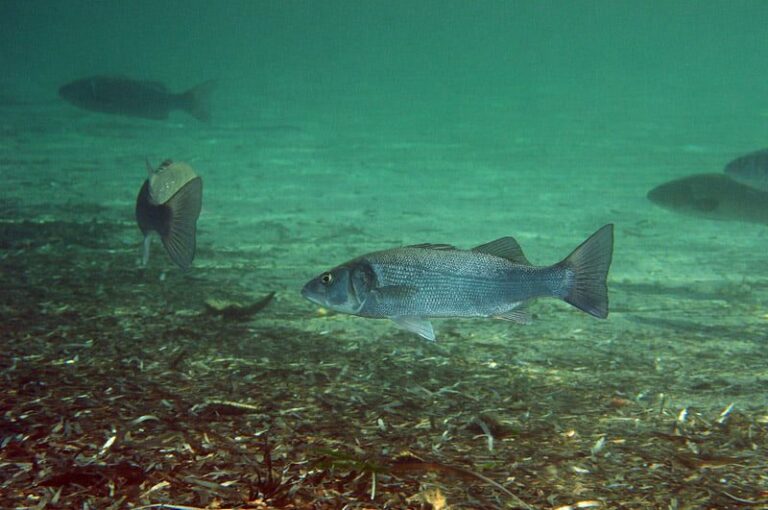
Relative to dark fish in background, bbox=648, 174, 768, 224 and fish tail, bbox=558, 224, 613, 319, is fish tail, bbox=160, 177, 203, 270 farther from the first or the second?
dark fish in background, bbox=648, 174, 768, 224

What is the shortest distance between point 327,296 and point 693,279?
5.59 m

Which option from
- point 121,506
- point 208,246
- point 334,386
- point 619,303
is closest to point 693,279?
point 619,303

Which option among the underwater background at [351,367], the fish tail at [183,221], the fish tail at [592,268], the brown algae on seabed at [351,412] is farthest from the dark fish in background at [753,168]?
the fish tail at [183,221]

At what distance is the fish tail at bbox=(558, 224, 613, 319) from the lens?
3.59 metres

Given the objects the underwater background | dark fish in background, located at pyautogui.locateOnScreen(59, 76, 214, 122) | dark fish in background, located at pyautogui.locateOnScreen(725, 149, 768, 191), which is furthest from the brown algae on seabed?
dark fish in background, located at pyautogui.locateOnScreen(59, 76, 214, 122)

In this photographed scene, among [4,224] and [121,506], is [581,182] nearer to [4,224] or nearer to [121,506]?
[4,224]

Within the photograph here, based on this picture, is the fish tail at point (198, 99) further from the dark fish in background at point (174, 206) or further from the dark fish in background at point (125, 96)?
the dark fish in background at point (174, 206)

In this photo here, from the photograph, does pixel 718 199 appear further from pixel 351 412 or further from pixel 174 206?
pixel 174 206

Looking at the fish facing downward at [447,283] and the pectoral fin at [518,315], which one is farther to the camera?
the pectoral fin at [518,315]

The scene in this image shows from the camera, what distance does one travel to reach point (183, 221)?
448 cm

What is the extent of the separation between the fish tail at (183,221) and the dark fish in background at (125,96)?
390 inches

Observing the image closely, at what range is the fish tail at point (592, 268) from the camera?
11.8ft

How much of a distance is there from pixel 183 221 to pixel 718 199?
889cm

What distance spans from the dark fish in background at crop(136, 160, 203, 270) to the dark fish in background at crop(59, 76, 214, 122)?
9.69 metres
